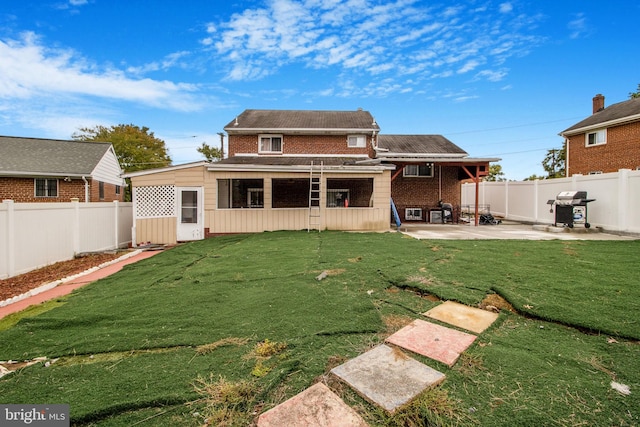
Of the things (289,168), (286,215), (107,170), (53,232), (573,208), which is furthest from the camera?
(107,170)

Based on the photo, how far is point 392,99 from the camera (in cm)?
2333

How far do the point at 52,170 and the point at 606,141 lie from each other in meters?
33.4

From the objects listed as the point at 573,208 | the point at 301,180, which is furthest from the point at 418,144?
the point at 573,208

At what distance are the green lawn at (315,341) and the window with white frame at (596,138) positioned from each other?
1656cm

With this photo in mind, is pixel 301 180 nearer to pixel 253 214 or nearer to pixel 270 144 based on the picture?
pixel 270 144

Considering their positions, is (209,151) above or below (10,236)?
above

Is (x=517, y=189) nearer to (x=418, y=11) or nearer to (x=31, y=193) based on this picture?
(x=418, y=11)

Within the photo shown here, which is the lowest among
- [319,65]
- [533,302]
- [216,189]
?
[533,302]

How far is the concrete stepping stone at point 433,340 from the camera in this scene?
2.45m

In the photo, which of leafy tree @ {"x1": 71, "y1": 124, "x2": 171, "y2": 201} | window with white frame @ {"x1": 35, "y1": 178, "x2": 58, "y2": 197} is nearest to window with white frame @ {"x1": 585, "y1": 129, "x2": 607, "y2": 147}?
window with white frame @ {"x1": 35, "y1": 178, "x2": 58, "y2": 197}

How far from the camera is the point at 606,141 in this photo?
16.8m

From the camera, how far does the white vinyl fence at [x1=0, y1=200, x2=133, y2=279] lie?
250 inches

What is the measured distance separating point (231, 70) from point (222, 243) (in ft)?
38.4

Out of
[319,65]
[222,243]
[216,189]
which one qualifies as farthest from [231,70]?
[222,243]
